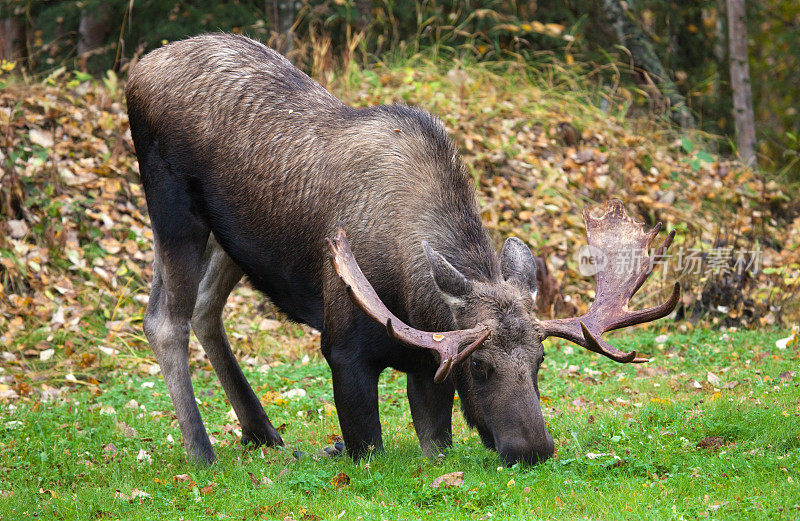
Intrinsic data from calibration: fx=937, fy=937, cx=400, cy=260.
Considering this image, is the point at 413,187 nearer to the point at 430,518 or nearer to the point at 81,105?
the point at 430,518

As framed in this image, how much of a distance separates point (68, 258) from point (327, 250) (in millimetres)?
5137

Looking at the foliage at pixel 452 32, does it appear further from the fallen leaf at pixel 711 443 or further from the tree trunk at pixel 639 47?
the fallen leaf at pixel 711 443

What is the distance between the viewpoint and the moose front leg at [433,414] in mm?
5902

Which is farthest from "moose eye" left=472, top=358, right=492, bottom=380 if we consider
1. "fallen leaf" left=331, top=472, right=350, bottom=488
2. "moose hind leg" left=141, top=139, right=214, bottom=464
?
"moose hind leg" left=141, top=139, right=214, bottom=464

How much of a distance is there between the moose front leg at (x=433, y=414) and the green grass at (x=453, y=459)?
11 cm

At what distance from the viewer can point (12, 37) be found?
1445cm

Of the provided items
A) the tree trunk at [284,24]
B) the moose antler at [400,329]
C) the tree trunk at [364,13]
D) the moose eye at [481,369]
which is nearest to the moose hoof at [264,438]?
the moose antler at [400,329]

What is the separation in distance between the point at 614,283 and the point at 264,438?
2.74 metres

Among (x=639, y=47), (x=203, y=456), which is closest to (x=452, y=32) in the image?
(x=639, y=47)

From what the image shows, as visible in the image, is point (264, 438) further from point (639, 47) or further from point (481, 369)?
point (639, 47)

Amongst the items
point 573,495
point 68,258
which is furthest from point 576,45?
point 573,495

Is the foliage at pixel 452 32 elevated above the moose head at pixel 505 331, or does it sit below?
below

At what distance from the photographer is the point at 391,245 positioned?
5742mm

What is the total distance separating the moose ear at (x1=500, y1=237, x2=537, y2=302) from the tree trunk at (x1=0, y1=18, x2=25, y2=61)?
35.3 ft
